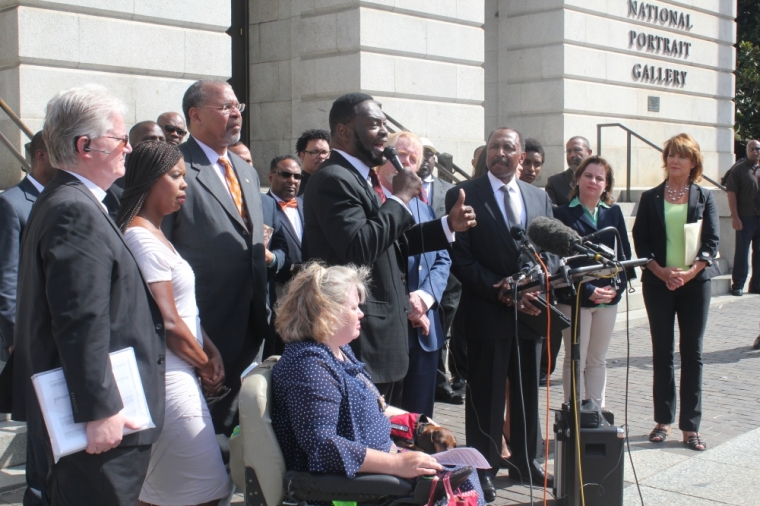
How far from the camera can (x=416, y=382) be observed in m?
4.93

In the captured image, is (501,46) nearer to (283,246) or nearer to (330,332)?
(283,246)

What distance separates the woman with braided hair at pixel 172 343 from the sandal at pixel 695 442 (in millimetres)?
3738

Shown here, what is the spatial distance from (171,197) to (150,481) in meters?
1.20

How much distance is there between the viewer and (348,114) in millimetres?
4453

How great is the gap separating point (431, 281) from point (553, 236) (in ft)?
4.32

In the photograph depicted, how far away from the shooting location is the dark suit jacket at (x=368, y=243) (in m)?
4.18

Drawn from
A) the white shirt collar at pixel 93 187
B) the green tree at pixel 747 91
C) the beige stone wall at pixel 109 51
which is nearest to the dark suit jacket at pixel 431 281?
the white shirt collar at pixel 93 187

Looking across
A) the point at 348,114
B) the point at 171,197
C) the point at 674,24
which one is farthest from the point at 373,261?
the point at 674,24

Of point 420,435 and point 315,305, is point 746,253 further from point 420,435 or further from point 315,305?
point 315,305

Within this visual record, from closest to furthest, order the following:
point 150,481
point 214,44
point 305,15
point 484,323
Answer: point 150,481
point 484,323
point 214,44
point 305,15

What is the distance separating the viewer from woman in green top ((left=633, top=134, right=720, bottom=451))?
6.02 meters

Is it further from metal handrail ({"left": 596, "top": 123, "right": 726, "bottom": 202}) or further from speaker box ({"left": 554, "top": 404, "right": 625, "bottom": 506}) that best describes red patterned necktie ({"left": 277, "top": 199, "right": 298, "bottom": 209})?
metal handrail ({"left": 596, "top": 123, "right": 726, "bottom": 202})

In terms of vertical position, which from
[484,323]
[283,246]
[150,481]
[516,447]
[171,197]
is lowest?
[516,447]

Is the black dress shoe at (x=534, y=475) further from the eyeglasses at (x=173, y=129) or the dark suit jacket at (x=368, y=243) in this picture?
the eyeglasses at (x=173, y=129)
